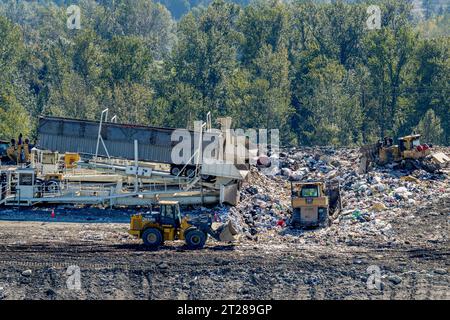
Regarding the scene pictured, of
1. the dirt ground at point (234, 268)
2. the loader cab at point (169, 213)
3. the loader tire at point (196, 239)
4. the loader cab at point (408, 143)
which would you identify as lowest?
the dirt ground at point (234, 268)

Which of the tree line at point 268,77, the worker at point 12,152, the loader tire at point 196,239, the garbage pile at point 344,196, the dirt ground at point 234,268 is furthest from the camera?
the tree line at point 268,77

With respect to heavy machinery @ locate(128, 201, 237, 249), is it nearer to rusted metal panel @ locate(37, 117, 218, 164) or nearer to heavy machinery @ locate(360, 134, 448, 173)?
rusted metal panel @ locate(37, 117, 218, 164)

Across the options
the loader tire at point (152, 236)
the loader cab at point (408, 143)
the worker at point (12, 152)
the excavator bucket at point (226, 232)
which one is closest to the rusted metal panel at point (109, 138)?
the worker at point (12, 152)

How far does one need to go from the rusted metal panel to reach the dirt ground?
579 cm

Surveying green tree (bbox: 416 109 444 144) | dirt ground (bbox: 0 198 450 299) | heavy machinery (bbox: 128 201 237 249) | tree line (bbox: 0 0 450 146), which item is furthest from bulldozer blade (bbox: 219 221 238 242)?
green tree (bbox: 416 109 444 144)

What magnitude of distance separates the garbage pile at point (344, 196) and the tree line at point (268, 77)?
14.7 meters

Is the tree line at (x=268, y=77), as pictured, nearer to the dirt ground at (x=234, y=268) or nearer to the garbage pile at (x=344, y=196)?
the garbage pile at (x=344, y=196)

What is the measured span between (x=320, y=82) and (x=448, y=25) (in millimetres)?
52328

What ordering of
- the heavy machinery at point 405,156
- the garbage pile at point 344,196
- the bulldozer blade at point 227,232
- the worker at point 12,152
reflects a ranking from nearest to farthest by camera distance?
the bulldozer blade at point 227,232
the garbage pile at point 344,196
the heavy machinery at point 405,156
the worker at point 12,152

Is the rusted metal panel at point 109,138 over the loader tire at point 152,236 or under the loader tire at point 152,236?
over

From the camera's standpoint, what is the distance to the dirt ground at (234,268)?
22.4 m

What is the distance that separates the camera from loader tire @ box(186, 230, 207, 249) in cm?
2534

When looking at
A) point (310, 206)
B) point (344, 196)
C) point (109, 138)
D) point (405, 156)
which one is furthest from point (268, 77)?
point (310, 206)
